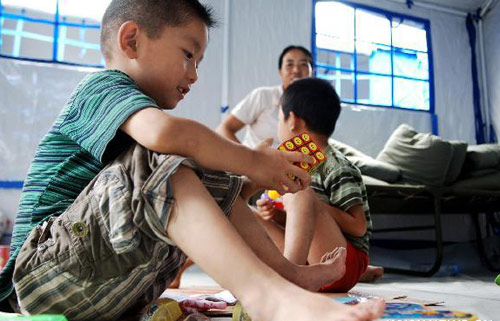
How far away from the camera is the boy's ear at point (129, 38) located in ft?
2.65

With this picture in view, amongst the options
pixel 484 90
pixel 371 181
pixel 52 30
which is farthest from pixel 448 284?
pixel 52 30

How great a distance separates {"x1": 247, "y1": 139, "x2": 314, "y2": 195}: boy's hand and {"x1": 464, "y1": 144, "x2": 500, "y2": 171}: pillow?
2.17 metres

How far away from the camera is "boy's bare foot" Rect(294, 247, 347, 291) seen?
784mm

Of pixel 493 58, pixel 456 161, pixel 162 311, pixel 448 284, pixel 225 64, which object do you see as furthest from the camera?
pixel 493 58

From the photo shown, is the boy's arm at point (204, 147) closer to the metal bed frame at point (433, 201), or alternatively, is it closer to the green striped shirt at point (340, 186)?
the green striped shirt at point (340, 186)

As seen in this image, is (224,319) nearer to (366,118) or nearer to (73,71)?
(73,71)

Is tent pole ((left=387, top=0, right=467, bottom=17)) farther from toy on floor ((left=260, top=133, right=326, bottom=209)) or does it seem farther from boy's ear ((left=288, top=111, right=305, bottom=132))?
toy on floor ((left=260, top=133, right=326, bottom=209))

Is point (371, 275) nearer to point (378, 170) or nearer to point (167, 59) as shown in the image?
point (378, 170)

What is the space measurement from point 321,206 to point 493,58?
281cm

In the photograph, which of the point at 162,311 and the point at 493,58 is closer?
the point at 162,311

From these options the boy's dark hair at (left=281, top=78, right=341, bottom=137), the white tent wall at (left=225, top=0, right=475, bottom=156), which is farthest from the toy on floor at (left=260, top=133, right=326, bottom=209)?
the white tent wall at (left=225, top=0, right=475, bottom=156)

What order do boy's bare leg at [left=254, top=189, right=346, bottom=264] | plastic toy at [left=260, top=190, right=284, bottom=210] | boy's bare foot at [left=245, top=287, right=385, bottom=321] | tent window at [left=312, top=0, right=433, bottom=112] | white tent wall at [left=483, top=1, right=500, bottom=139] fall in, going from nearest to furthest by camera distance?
boy's bare foot at [left=245, top=287, right=385, bottom=321]
boy's bare leg at [left=254, top=189, right=346, bottom=264]
plastic toy at [left=260, top=190, right=284, bottom=210]
tent window at [left=312, top=0, right=433, bottom=112]
white tent wall at [left=483, top=1, right=500, bottom=139]

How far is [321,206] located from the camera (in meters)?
1.16

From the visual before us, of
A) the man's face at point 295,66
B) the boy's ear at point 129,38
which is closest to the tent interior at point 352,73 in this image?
the man's face at point 295,66
